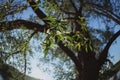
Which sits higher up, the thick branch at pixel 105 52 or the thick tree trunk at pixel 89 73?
the thick branch at pixel 105 52

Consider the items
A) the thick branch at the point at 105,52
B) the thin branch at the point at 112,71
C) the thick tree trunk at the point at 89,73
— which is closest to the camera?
the thick tree trunk at the point at 89,73

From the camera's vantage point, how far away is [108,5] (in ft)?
39.9

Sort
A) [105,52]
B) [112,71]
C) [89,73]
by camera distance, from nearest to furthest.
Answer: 1. [89,73]
2. [105,52]
3. [112,71]

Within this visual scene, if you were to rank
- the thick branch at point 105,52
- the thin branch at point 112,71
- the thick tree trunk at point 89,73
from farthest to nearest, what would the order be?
the thin branch at point 112,71 < the thick branch at point 105,52 < the thick tree trunk at point 89,73

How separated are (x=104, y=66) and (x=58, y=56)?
306 cm

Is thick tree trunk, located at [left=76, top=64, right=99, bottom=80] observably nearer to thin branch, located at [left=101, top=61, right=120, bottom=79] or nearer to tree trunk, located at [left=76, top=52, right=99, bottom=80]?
tree trunk, located at [left=76, top=52, right=99, bottom=80]

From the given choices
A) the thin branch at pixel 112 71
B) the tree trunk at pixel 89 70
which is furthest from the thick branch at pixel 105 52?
the thin branch at pixel 112 71

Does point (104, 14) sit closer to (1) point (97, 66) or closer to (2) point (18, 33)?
(1) point (97, 66)

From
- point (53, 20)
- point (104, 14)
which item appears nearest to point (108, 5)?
point (104, 14)

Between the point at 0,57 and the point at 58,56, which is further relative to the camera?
the point at 58,56

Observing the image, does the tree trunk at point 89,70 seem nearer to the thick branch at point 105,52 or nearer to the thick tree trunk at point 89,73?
the thick tree trunk at point 89,73

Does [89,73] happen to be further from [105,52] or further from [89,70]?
[105,52]

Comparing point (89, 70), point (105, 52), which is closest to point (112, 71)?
point (105, 52)

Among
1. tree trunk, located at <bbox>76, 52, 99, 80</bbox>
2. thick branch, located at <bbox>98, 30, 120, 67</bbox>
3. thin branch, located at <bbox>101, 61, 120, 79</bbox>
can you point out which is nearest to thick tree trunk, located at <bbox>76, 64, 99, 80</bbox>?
tree trunk, located at <bbox>76, 52, 99, 80</bbox>
